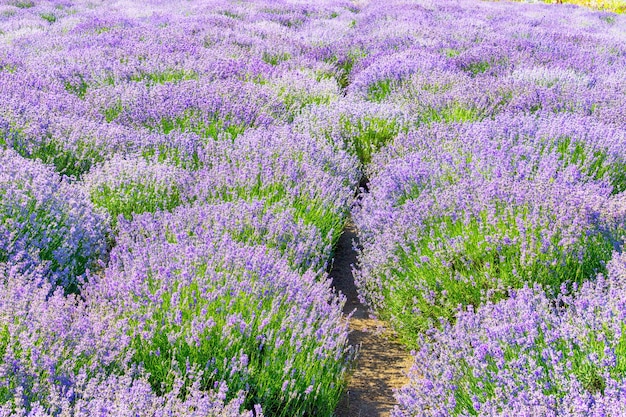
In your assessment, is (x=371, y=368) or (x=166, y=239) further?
(x=166, y=239)

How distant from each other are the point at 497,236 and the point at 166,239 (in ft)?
5.21

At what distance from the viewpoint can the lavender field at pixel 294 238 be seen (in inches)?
78.3

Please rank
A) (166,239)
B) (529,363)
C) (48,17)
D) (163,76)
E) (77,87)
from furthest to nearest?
(48,17), (163,76), (77,87), (166,239), (529,363)

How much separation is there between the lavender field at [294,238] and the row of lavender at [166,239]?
0.01m

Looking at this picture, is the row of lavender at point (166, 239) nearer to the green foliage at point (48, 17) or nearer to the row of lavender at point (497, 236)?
the row of lavender at point (497, 236)

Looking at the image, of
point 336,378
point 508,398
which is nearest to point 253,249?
point 336,378

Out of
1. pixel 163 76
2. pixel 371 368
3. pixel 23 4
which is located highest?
pixel 163 76

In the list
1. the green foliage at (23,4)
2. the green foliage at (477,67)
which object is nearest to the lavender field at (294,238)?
the green foliage at (477,67)

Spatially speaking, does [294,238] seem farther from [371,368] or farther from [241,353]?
[241,353]

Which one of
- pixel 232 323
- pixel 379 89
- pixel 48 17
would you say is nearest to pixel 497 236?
pixel 232 323

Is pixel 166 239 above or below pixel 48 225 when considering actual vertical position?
below

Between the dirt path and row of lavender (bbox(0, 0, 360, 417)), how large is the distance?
150 millimetres

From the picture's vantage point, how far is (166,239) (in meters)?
3.00

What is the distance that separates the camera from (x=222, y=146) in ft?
13.3
